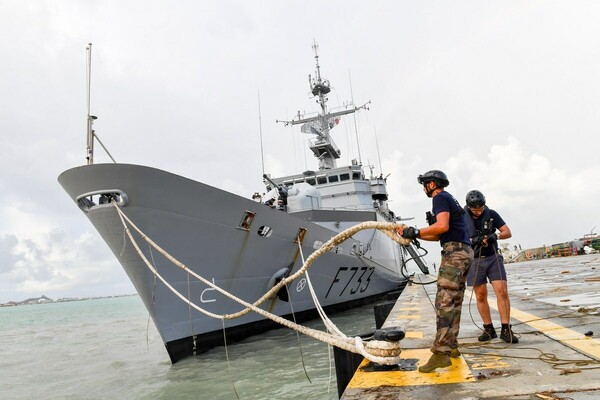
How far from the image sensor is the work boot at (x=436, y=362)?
2902 millimetres

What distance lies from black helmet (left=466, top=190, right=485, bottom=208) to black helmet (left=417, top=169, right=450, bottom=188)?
0.77 m

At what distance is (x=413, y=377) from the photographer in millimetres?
2842

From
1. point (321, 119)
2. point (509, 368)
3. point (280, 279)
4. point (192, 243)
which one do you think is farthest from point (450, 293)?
point (321, 119)

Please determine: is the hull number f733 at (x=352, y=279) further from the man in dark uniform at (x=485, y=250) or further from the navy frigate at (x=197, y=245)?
the man in dark uniform at (x=485, y=250)

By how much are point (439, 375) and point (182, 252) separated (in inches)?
213

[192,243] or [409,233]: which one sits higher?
[192,243]

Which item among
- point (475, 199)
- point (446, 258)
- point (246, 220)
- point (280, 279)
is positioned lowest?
point (280, 279)

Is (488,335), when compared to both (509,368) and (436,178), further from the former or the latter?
(436,178)

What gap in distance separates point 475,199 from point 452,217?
0.89m

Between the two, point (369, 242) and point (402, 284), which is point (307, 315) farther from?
point (402, 284)

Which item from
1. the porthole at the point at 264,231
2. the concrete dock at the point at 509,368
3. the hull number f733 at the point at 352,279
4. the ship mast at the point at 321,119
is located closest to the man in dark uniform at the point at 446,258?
the concrete dock at the point at 509,368

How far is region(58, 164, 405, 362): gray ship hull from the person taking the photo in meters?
6.64

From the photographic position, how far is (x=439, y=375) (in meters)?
2.84

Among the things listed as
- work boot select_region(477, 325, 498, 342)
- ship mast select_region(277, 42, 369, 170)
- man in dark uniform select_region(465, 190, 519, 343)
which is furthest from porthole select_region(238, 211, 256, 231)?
ship mast select_region(277, 42, 369, 170)
